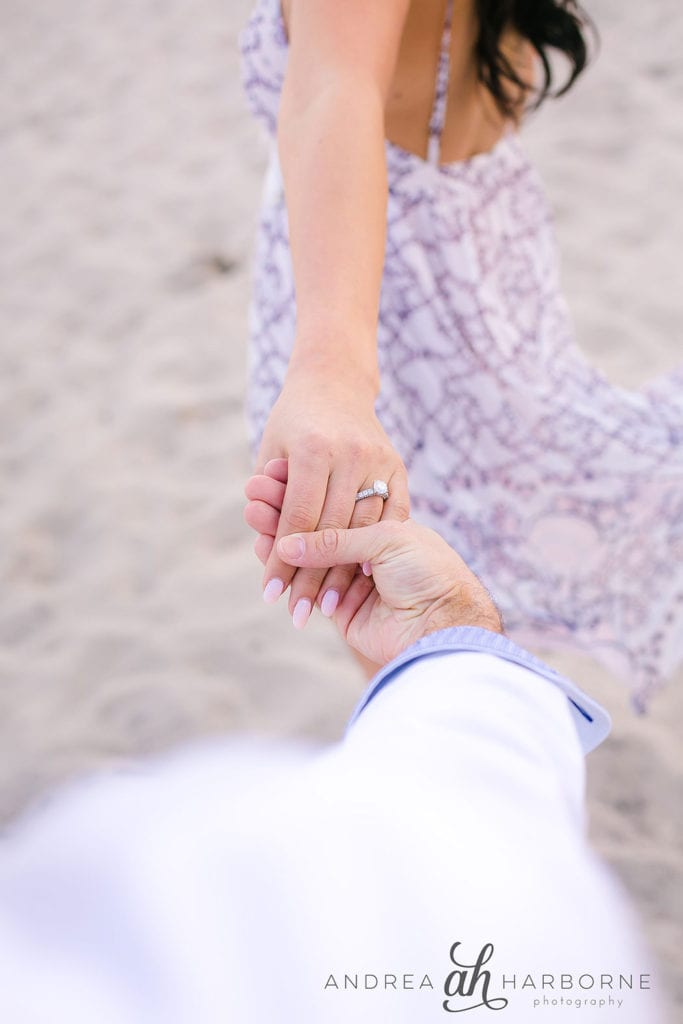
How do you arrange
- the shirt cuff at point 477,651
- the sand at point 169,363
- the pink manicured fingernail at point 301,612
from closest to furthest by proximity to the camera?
the shirt cuff at point 477,651
the pink manicured fingernail at point 301,612
the sand at point 169,363

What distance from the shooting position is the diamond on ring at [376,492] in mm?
1051

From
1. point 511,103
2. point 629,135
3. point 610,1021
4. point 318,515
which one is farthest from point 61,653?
point 629,135

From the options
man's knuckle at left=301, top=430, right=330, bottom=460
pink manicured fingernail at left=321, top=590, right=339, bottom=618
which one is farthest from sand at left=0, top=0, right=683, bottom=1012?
man's knuckle at left=301, top=430, right=330, bottom=460

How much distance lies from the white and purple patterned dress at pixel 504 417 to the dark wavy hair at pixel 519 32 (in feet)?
0.33

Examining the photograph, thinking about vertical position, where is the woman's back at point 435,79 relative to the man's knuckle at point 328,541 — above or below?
above

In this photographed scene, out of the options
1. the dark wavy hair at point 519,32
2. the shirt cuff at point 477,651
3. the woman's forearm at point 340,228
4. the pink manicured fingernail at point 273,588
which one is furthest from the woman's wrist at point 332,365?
the dark wavy hair at point 519,32

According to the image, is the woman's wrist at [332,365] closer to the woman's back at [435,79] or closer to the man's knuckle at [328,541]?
the man's knuckle at [328,541]

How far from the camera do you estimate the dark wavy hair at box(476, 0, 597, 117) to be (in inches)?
53.1

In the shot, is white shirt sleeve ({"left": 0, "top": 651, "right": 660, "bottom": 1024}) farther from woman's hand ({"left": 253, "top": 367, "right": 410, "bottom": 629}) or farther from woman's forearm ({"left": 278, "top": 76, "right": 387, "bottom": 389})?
woman's forearm ({"left": 278, "top": 76, "right": 387, "bottom": 389})

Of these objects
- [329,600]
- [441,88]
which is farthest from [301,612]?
[441,88]

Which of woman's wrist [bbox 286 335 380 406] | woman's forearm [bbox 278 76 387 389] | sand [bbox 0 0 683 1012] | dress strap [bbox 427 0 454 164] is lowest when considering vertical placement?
sand [bbox 0 0 683 1012]

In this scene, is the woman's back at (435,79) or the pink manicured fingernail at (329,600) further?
the woman's back at (435,79)

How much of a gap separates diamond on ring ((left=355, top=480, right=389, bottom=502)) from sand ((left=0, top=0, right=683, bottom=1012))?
0.91m

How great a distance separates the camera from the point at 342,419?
1055mm
